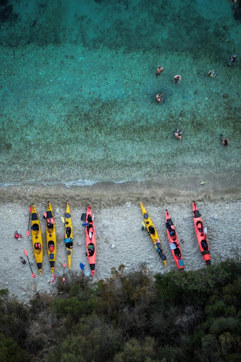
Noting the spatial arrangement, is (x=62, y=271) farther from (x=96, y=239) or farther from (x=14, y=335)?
(x=14, y=335)

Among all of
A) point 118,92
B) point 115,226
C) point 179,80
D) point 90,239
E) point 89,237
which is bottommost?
point 90,239

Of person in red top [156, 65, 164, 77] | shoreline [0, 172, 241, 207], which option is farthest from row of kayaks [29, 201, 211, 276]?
person in red top [156, 65, 164, 77]

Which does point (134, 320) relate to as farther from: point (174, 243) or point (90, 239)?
point (90, 239)

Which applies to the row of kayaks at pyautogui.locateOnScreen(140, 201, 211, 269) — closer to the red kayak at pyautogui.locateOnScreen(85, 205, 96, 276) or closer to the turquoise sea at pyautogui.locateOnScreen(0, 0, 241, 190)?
the turquoise sea at pyautogui.locateOnScreen(0, 0, 241, 190)

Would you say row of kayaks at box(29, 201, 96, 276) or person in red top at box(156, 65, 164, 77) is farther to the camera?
person in red top at box(156, 65, 164, 77)

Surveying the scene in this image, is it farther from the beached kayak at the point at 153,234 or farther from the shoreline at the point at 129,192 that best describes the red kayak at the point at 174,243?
the shoreline at the point at 129,192

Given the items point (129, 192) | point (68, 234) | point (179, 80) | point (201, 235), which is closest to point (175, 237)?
point (201, 235)

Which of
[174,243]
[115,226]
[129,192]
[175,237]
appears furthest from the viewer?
[129,192]

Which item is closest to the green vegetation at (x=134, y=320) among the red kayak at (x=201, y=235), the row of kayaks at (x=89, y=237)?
the row of kayaks at (x=89, y=237)
